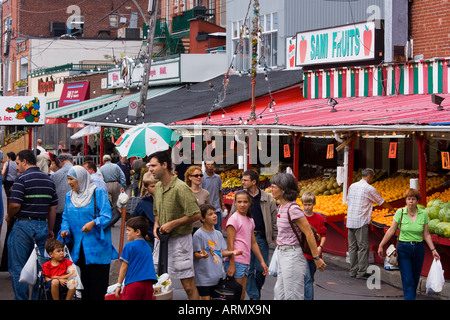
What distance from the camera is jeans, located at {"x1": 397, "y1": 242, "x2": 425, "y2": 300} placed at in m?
10.1

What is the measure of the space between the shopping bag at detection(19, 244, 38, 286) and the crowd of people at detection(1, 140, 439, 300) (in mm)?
185

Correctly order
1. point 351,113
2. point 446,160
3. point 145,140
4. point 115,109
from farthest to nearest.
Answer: point 115,109
point 351,113
point 145,140
point 446,160

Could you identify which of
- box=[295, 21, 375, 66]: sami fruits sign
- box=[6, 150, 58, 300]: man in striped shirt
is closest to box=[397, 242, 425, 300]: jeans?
box=[6, 150, 58, 300]: man in striped shirt

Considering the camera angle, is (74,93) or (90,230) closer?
(90,230)

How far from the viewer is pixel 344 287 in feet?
40.0

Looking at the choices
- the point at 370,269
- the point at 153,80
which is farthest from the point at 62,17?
the point at 370,269

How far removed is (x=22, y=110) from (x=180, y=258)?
13.3m

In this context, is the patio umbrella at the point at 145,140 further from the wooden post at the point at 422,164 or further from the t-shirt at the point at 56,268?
the t-shirt at the point at 56,268

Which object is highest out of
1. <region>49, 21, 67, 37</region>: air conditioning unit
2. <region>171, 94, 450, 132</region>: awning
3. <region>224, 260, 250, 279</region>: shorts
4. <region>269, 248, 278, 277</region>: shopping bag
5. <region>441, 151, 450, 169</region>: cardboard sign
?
<region>49, 21, 67, 37</region>: air conditioning unit

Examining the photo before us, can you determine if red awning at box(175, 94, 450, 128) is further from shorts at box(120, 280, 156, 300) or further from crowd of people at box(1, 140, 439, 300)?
shorts at box(120, 280, 156, 300)

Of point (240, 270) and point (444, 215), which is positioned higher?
point (444, 215)

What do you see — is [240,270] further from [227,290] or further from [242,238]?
[227,290]

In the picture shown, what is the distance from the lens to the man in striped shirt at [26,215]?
962 cm

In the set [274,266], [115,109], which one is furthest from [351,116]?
[115,109]
